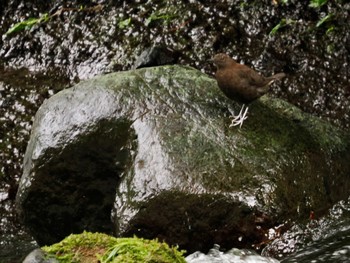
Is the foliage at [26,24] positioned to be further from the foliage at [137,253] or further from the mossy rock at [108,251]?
the foliage at [137,253]

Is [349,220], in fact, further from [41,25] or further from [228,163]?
[41,25]

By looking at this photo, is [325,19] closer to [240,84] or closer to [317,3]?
[317,3]

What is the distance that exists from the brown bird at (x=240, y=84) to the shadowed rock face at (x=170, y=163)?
124 millimetres

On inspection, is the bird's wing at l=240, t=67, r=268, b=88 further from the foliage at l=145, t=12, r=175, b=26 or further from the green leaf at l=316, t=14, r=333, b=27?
the foliage at l=145, t=12, r=175, b=26

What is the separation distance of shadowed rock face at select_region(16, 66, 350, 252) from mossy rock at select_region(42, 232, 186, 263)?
1.54 meters

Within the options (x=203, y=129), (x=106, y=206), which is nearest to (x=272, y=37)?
(x=203, y=129)

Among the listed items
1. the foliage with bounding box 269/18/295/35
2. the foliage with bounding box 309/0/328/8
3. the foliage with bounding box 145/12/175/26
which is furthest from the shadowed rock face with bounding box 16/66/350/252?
the foliage with bounding box 145/12/175/26

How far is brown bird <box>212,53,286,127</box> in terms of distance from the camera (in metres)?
5.91

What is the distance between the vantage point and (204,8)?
8977mm

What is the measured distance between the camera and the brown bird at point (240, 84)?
591 cm

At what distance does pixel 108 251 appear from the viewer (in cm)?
361

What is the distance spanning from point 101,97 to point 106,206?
999mm

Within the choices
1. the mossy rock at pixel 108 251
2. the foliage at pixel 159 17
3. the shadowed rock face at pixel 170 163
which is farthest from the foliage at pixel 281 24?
the mossy rock at pixel 108 251

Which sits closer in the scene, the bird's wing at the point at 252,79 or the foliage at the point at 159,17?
the bird's wing at the point at 252,79
